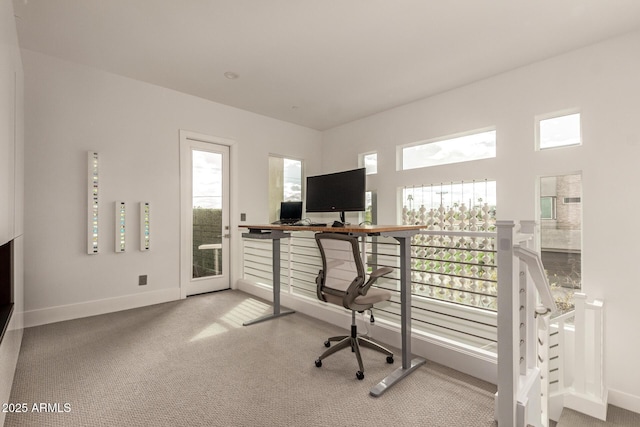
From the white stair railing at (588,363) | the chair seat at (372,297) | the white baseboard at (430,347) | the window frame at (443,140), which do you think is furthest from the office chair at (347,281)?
the window frame at (443,140)

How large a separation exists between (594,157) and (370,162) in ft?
9.17

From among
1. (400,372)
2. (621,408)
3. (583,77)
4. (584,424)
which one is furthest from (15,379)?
(583,77)

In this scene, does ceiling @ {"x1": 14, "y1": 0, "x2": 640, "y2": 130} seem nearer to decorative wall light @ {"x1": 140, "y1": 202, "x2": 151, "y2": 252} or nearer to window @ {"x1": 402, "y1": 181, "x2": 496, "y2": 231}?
window @ {"x1": 402, "y1": 181, "x2": 496, "y2": 231}

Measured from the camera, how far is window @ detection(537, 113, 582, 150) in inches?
117

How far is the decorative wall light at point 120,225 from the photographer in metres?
3.39

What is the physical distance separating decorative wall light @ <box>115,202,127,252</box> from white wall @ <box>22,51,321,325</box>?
8 centimetres

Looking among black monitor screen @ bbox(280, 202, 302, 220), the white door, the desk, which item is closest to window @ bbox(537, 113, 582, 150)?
the desk

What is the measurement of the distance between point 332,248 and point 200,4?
7.03 ft

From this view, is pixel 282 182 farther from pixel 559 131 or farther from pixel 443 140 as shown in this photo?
pixel 559 131

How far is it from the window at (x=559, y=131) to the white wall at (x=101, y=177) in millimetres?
4005

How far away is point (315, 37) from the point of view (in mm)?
2756

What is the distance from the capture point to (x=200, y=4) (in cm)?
233

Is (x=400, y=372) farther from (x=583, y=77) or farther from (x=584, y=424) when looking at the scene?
(x=583, y=77)

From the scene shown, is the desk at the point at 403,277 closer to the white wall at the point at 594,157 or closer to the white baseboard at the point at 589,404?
the white baseboard at the point at 589,404
